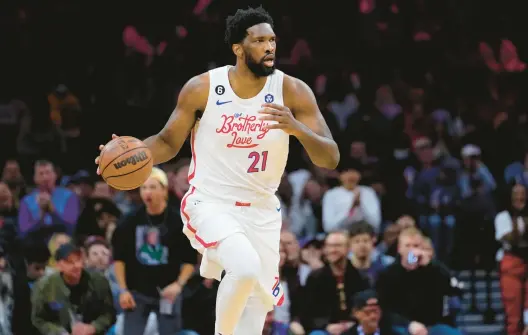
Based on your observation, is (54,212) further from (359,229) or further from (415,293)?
(415,293)

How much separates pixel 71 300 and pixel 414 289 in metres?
3.19

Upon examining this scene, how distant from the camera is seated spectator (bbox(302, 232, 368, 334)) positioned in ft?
33.5

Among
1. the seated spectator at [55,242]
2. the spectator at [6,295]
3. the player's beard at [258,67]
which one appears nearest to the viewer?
the player's beard at [258,67]

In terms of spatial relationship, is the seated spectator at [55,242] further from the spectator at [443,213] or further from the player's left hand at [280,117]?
the player's left hand at [280,117]

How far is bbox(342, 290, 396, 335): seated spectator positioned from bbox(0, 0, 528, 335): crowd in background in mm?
20

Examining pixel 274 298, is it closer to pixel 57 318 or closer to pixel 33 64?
pixel 57 318

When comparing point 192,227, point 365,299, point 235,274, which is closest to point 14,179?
point 365,299

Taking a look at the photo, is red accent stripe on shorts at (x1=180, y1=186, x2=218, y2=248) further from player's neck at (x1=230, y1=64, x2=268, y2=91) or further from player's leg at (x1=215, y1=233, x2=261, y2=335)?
player's neck at (x1=230, y1=64, x2=268, y2=91)

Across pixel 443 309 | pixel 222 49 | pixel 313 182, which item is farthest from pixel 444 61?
pixel 443 309

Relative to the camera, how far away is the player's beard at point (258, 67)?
22.7ft

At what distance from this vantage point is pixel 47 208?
11828 millimetres

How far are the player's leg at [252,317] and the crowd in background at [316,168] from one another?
99.5 inches

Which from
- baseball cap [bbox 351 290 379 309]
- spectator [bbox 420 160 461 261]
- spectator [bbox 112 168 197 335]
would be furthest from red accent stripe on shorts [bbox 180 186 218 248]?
spectator [bbox 420 160 461 261]

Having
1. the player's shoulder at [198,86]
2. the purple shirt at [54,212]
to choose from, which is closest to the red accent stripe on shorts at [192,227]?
the player's shoulder at [198,86]
